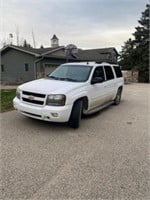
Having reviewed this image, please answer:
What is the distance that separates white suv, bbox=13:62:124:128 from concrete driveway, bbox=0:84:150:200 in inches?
17.6

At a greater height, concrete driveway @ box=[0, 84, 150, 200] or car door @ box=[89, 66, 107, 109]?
car door @ box=[89, 66, 107, 109]

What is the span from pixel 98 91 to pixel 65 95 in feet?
6.28

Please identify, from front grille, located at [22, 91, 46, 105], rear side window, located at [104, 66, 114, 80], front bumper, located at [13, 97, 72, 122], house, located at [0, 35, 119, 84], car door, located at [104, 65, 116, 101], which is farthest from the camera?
house, located at [0, 35, 119, 84]

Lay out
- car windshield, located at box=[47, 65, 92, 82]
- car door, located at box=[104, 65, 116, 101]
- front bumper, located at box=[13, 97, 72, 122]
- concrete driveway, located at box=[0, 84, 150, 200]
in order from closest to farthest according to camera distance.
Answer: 1. concrete driveway, located at box=[0, 84, 150, 200]
2. front bumper, located at box=[13, 97, 72, 122]
3. car windshield, located at box=[47, 65, 92, 82]
4. car door, located at box=[104, 65, 116, 101]

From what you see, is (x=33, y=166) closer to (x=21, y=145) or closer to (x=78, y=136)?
(x=21, y=145)

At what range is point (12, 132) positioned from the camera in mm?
5215

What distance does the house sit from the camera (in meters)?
22.6

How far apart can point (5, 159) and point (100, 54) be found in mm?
31979

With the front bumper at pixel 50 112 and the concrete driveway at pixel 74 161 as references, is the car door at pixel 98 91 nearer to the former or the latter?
the concrete driveway at pixel 74 161

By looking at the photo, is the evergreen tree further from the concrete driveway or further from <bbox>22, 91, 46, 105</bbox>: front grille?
<bbox>22, 91, 46, 105</bbox>: front grille

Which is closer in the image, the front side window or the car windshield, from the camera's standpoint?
the car windshield

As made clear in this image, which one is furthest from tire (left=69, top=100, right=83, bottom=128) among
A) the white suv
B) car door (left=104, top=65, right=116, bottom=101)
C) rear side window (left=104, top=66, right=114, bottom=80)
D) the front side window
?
rear side window (left=104, top=66, right=114, bottom=80)

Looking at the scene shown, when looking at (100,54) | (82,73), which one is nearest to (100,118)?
(82,73)

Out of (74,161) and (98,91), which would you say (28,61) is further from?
(74,161)
